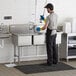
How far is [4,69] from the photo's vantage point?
6.12 m

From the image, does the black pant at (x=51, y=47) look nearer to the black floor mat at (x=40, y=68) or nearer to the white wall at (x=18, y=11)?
the black floor mat at (x=40, y=68)

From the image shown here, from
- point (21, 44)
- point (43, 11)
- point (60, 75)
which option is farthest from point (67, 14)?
point (60, 75)

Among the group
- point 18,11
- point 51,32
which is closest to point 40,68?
point 51,32

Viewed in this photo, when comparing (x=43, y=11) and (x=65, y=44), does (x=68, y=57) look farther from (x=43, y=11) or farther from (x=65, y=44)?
(x=43, y=11)

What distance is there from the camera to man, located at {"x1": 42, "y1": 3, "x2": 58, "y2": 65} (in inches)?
245

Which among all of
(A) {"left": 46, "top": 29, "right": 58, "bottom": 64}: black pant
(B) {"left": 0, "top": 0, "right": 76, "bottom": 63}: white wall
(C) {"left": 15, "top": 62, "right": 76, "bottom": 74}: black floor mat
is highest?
(B) {"left": 0, "top": 0, "right": 76, "bottom": 63}: white wall

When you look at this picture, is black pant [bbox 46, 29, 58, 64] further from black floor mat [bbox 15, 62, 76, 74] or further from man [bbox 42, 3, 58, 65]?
black floor mat [bbox 15, 62, 76, 74]

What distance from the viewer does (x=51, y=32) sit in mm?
6293

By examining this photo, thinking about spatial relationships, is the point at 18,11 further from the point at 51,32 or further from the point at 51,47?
the point at 51,47

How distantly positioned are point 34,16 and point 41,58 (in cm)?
112

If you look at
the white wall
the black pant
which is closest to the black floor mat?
the black pant

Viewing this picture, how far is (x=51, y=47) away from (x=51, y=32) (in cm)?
36

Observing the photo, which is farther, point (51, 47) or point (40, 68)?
point (51, 47)

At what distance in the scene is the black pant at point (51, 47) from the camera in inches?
249
